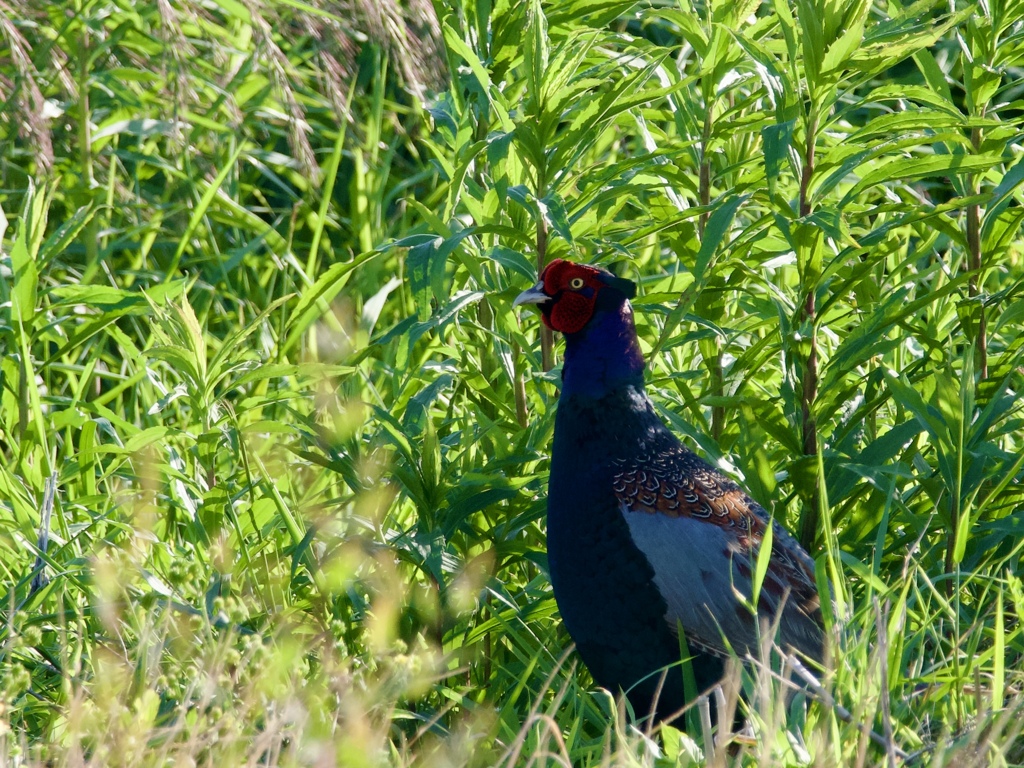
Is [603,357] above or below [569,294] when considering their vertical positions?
below

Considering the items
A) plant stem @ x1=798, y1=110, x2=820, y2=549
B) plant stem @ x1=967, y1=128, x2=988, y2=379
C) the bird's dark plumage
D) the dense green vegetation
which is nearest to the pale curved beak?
the bird's dark plumage

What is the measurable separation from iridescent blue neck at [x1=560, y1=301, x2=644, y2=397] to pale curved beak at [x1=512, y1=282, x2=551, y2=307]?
0.41ft

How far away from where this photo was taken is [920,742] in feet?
7.11

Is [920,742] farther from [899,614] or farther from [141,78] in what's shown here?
[141,78]

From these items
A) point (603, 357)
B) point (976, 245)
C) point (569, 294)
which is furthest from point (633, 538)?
point (976, 245)

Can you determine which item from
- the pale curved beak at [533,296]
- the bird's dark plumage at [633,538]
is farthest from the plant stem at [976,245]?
the pale curved beak at [533,296]

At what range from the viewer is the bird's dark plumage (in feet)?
8.46

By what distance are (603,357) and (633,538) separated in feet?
1.28

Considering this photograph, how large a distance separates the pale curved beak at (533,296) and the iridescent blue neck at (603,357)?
124 millimetres

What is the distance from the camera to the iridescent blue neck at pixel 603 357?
2.68m

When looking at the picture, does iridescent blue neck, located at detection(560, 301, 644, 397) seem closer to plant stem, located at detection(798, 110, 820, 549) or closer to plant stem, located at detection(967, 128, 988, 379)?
plant stem, located at detection(798, 110, 820, 549)

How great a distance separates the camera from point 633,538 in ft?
8.50

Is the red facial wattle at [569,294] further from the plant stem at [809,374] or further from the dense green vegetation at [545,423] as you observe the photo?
the plant stem at [809,374]

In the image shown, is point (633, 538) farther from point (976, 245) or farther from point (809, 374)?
point (976, 245)
